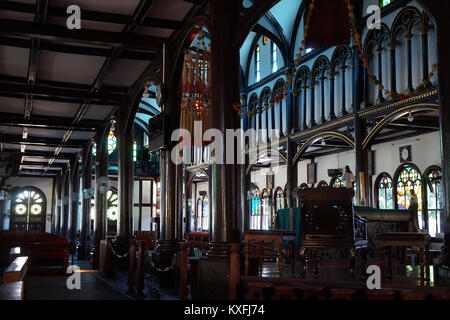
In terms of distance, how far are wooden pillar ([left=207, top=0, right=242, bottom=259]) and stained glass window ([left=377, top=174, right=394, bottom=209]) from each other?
42.8 feet

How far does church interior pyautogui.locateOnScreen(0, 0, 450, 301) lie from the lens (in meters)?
6.42

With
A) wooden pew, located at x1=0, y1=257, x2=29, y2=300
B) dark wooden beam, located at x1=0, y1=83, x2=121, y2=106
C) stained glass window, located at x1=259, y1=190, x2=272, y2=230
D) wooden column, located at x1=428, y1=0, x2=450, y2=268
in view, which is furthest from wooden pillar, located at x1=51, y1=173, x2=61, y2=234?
wooden pew, located at x1=0, y1=257, x2=29, y2=300

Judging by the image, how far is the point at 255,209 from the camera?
89.6 ft

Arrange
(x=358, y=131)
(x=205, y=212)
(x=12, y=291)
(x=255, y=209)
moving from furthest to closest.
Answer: (x=205, y=212) → (x=255, y=209) → (x=358, y=131) → (x=12, y=291)

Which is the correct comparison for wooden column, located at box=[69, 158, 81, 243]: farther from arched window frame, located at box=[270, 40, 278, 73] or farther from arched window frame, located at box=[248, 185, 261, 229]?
arched window frame, located at box=[270, 40, 278, 73]

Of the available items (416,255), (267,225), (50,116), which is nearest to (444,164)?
(416,255)

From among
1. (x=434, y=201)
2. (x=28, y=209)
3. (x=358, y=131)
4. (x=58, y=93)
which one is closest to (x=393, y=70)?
(x=358, y=131)

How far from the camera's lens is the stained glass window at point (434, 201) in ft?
53.0

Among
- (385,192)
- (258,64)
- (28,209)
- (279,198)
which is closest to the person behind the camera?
(385,192)

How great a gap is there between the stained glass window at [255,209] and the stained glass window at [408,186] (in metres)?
10.2

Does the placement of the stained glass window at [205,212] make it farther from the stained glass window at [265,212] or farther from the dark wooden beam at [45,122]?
the dark wooden beam at [45,122]

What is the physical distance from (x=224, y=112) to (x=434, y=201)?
12169mm

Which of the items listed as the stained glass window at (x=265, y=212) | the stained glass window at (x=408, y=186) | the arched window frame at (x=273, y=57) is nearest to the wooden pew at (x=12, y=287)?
the stained glass window at (x=408, y=186)

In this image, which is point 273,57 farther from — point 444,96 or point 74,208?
point 444,96
